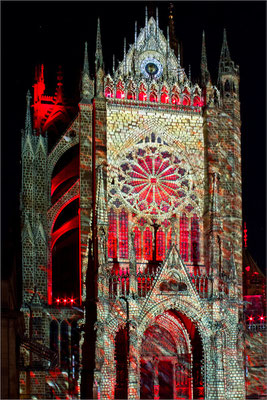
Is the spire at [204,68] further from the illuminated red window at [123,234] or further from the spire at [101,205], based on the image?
the spire at [101,205]

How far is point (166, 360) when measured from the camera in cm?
5078

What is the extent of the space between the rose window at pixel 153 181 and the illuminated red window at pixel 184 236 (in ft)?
2.66

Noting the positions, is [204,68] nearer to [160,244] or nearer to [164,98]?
[164,98]

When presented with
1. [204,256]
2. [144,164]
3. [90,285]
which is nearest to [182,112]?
[144,164]

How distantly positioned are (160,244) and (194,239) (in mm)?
1947

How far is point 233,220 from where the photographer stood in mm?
52125

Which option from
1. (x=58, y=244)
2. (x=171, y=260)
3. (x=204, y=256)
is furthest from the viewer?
(x=58, y=244)

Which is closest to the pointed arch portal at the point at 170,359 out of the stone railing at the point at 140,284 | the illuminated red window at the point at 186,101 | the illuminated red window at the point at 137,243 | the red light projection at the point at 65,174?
the stone railing at the point at 140,284

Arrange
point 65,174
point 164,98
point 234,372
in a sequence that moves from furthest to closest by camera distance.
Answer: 1. point 65,174
2. point 164,98
3. point 234,372

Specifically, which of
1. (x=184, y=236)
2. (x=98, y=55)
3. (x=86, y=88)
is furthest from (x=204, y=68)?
(x=184, y=236)

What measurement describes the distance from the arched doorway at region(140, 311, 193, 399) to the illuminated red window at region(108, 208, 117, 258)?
14.3 feet

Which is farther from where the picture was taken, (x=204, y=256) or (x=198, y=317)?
(x=204, y=256)

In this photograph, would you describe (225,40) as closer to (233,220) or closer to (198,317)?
(233,220)

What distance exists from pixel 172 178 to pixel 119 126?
4237 millimetres
